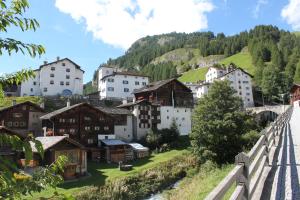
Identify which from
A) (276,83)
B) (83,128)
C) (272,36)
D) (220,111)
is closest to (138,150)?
(83,128)

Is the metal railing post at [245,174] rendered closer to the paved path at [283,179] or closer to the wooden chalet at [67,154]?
the paved path at [283,179]

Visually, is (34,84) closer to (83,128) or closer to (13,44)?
(83,128)

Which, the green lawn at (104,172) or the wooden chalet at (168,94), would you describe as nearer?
the green lawn at (104,172)

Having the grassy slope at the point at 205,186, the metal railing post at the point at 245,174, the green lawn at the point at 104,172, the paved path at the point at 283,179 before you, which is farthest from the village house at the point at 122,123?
the metal railing post at the point at 245,174

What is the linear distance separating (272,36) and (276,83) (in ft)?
309

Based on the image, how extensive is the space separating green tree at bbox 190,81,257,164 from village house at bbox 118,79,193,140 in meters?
26.4

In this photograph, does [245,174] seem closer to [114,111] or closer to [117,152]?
[117,152]

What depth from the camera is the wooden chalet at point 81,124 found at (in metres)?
54.6

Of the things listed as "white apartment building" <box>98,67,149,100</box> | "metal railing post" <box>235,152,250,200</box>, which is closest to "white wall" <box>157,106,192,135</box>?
"white apartment building" <box>98,67,149,100</box>

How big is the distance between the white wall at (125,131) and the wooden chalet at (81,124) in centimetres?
391

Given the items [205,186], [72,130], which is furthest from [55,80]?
[205,186]

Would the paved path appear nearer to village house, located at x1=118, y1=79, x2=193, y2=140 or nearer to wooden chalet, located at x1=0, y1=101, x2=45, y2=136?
wooden chalet, located at x1=0, y1=101, x2=45, y2=136

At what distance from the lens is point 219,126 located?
39500 mm

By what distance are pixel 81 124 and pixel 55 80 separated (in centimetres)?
2900
